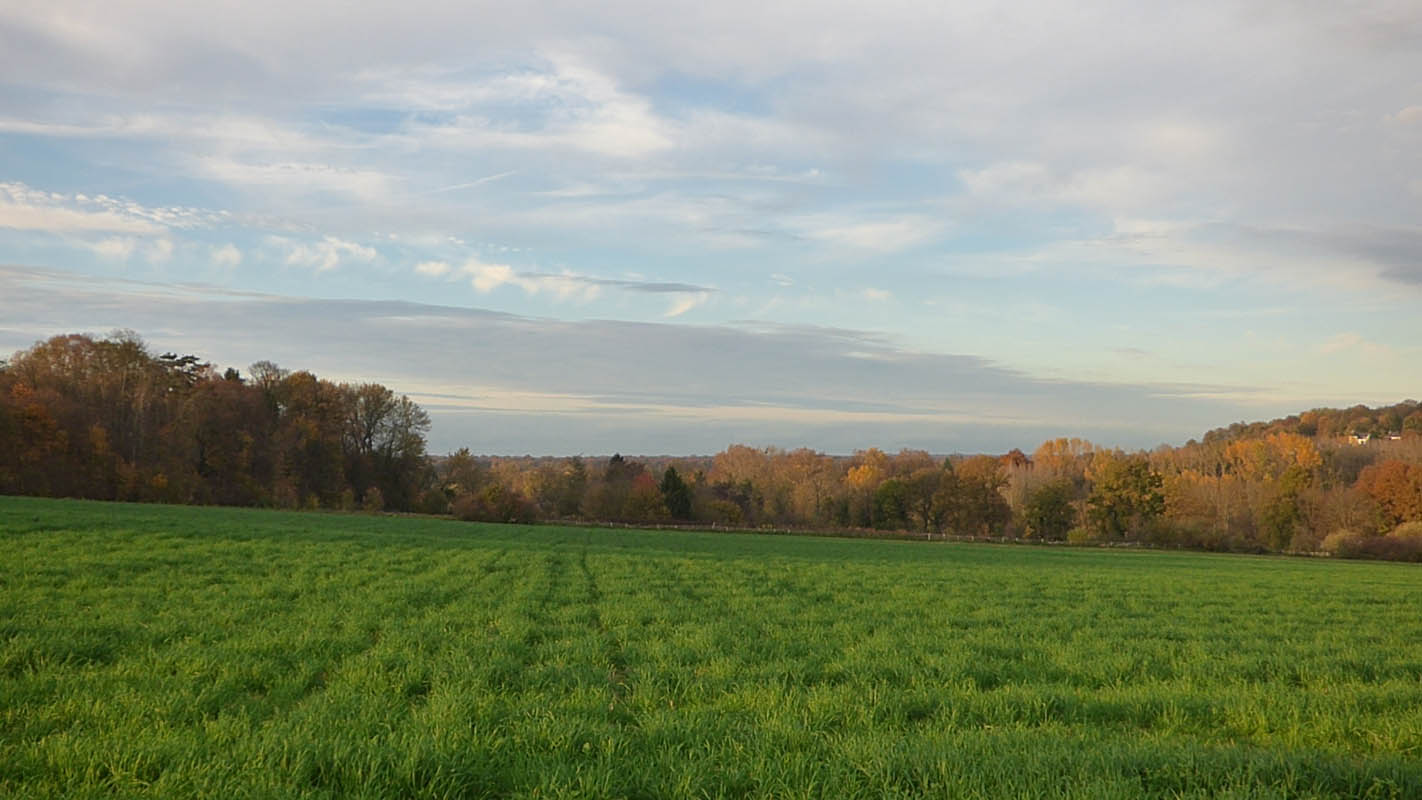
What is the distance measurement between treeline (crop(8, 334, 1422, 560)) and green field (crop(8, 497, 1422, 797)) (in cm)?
5107

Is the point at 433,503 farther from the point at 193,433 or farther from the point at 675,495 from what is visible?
the point at 675,495

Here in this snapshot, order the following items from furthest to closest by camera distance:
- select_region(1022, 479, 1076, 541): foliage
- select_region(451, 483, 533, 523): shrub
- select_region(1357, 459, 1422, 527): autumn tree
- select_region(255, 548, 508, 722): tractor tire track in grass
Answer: select_region(1022, 479, 1076, 541): foliage
select_region(451, 483, 533, 523): shrub
select_region(1357, 459, 1422, 527): autumn tree
select_region(255, 548, 508, 722): tractor tire track in grass

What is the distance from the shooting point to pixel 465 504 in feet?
241

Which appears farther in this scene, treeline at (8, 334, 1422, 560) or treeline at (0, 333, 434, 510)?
treeline at (8, 334, 1422, 560)

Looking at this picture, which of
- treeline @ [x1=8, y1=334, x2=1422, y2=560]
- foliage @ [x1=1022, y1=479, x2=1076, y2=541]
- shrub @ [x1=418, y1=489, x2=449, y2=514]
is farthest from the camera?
foliage @ [x1=1022, y1=479, x2=1076, y2=541]

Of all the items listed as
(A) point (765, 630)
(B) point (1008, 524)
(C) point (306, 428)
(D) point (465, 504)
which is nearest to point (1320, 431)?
(B) point (1008, 524)

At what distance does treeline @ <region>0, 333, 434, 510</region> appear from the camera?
54.0 meters

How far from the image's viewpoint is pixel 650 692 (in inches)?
294

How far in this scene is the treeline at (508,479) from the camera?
58438 mm

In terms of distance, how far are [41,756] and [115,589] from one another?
9295 millimetres

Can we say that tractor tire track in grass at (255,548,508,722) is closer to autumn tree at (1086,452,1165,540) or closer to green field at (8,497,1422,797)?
green field at (8,497,1422,797)

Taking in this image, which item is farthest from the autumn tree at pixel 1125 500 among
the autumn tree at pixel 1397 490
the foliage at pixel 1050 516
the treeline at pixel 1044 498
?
the autumn tree at pixel 1397 490

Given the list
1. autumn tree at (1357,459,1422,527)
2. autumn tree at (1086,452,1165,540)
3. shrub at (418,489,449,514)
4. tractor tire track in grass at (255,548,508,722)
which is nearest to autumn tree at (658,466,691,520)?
shrub at (418,489,449,514)

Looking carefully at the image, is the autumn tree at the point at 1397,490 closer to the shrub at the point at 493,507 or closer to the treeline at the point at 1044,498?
the treeline at the point at 1044,498
